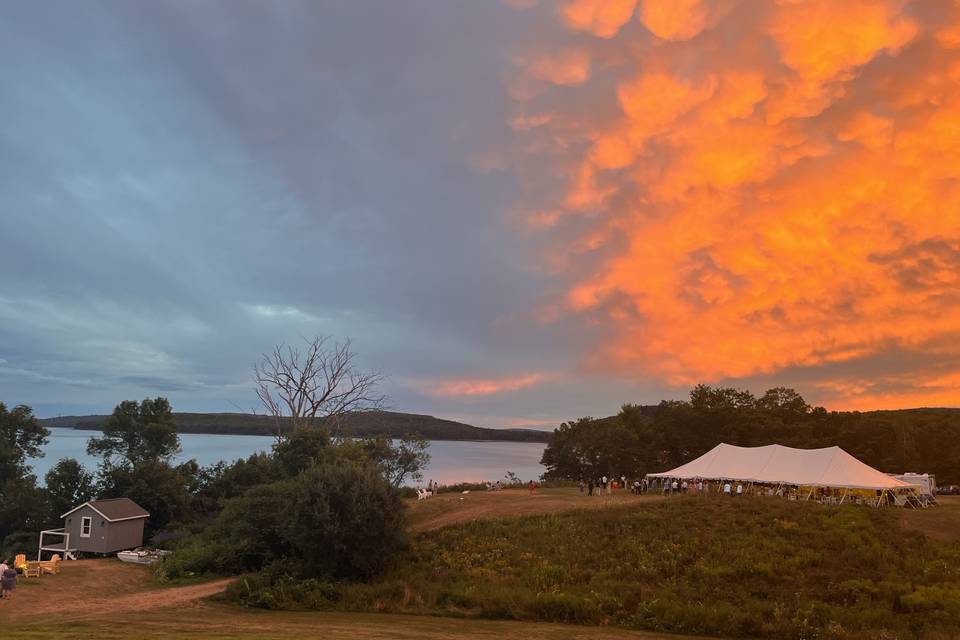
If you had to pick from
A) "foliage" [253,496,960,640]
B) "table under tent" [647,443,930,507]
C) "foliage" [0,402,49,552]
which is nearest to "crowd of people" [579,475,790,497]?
"table under tent" [647,443,930,507]

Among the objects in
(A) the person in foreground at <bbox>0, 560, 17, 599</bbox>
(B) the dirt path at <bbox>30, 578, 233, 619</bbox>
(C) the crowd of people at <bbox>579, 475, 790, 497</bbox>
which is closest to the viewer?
(B) the dirt path at <bbox>30, 578, 233, 619</bbox>

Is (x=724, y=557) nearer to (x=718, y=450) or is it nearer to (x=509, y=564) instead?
(x=509, y=564)

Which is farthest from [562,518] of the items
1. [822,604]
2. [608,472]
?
[608,472]

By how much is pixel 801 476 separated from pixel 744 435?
105ft

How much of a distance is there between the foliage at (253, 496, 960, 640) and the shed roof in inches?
845

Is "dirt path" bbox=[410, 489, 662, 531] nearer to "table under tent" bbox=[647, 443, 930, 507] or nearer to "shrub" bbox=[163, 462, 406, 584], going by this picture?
"shrub" bbox=[163, 462, 406, 584]

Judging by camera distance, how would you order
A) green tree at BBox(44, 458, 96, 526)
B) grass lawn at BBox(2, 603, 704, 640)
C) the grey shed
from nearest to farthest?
grass lawn at BBox(2, 603, 704, 640) < the grey shed < green tree at BBox(44, 458, 96, 526)

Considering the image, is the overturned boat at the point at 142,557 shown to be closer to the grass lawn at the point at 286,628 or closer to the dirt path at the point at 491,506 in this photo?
the dirt path at the point at 491,506

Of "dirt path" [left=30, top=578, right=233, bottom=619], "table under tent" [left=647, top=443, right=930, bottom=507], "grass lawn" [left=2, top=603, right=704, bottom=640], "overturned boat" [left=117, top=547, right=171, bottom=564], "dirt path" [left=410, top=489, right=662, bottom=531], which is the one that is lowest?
"overturned boat" [left=117, top=547, right=171, bottom=564]

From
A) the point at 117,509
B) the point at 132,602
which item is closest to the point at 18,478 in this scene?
the point at 117,509

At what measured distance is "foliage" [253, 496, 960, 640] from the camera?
1839 centimetres

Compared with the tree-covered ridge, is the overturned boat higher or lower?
lower

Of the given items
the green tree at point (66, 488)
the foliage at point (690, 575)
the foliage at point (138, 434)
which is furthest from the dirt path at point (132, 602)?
the foliage at point (138, 434)

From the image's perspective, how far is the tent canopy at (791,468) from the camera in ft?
103
